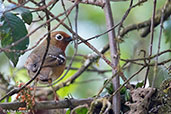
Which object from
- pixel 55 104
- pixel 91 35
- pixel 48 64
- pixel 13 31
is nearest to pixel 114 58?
pixel 55 104

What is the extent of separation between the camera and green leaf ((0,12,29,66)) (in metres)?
2.09

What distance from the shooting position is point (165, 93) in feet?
6.11

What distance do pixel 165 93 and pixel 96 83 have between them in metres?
2.80

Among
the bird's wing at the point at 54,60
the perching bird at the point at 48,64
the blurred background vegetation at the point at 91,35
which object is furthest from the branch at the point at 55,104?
the blurred background vegetation at the point at 91,35

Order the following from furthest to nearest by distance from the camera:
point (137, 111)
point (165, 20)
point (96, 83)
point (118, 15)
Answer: point (96, 83), point (118, 15), point (165, 20), point (137, 111)

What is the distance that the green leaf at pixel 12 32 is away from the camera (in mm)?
2094

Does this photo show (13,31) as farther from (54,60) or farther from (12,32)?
(54,60)

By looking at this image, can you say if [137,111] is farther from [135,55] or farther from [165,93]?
[135,55]

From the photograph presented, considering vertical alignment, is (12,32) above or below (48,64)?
above

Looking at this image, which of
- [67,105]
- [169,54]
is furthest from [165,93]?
[169,54]

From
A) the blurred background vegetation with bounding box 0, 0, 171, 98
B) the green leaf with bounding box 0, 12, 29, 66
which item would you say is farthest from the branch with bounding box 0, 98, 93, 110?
the blurred background vegetation with bounding box 0, 0, 171, 98

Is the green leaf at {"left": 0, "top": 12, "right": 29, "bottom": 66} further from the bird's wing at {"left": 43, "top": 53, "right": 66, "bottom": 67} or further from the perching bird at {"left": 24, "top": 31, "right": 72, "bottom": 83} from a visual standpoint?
the bird's wing at {"left": 43, "top": 53, "right": 66, "bottom": 67}

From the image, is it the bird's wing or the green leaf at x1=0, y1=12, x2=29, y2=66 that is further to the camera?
the bird's wing

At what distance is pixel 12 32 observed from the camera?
2.12 m
